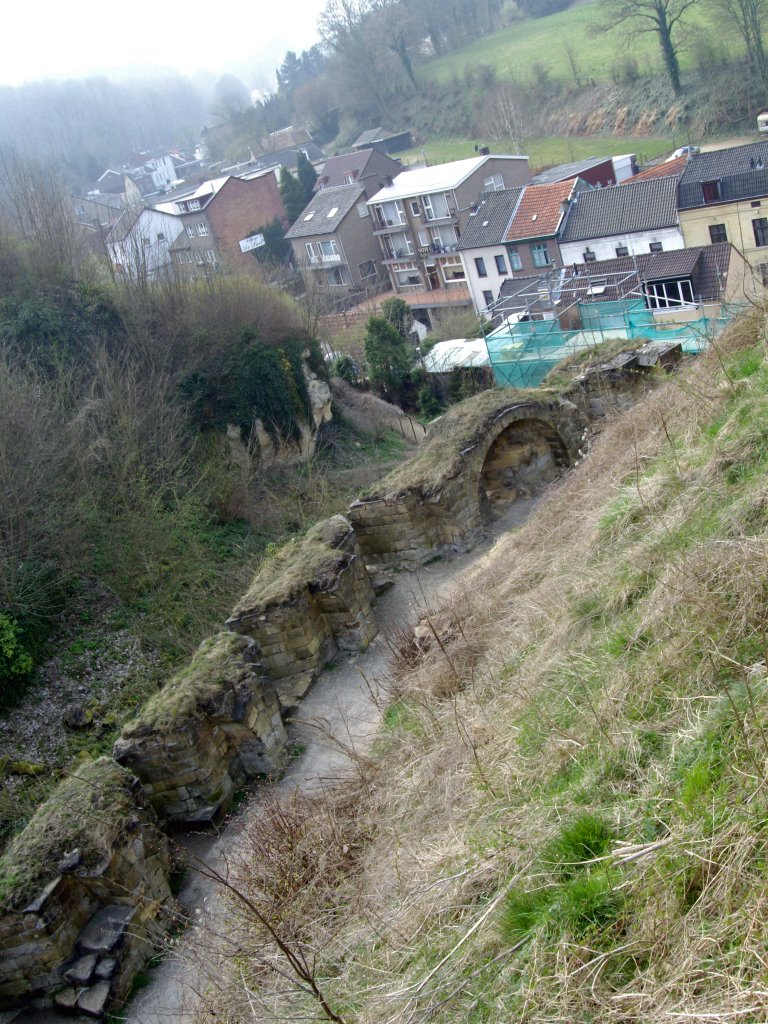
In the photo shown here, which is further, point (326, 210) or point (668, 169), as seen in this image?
point (326, 210)

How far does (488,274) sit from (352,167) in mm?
16054

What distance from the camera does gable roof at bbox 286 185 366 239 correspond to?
141 feet

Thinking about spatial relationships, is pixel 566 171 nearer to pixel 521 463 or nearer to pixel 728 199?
pixel 728 199

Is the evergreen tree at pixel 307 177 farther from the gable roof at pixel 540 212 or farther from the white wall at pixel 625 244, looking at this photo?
the white wall at pixel 625 244

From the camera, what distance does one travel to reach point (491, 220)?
1411 inches

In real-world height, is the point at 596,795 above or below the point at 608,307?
above

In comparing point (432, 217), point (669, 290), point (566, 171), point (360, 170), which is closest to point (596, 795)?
point (669, 290)

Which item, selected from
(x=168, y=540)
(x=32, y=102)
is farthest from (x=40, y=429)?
(x=32, y=102)

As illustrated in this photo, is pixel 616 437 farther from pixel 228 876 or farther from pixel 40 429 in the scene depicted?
pixel 40 429

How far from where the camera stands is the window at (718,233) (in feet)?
91.6

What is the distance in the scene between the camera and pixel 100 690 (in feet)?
40.9

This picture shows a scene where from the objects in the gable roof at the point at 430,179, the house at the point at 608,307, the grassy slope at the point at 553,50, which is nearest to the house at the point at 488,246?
the gable roof at the point at 430,179

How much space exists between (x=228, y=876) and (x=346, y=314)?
106 ft

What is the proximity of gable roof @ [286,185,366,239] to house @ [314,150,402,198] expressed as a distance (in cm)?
130
